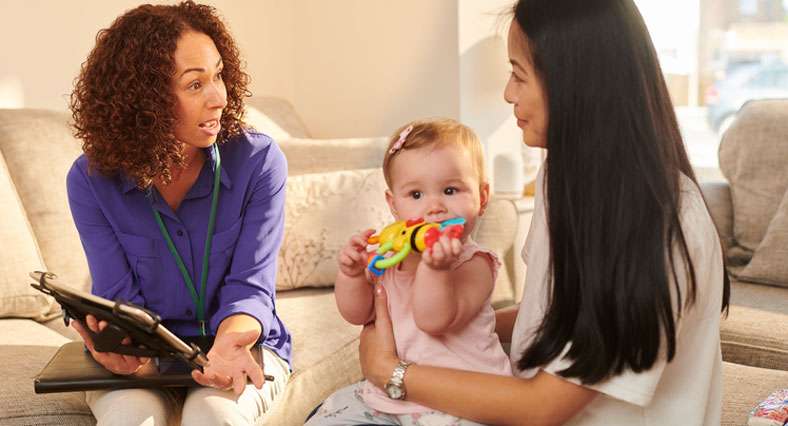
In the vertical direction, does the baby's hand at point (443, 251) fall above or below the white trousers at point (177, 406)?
above

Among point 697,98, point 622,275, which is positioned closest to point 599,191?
point 622,275

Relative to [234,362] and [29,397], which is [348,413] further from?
[29,397]

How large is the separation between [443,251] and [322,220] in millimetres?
1490

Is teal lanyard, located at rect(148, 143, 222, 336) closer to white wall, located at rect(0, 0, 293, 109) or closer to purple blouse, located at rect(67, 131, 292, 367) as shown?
purple blouse, located at rect(67, 131, 292, 367)

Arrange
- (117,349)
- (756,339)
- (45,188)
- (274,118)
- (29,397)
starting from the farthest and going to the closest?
1. (274,118)
2. (45,188)
3. (756,339)
4. (29,397)
5. (117,349)

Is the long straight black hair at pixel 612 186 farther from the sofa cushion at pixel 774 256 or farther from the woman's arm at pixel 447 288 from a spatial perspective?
the sofa cushion at pixel 774 256

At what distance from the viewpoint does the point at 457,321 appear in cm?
126

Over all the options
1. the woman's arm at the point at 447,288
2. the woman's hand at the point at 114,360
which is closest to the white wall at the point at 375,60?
the woman's hand at the point at 114,360

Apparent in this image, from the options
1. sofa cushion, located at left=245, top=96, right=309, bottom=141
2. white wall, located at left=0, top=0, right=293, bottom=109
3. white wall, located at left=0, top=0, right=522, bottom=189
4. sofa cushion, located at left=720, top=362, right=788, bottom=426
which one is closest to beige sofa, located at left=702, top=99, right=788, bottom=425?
sofa cushion, located at left=720, top=362, right=788, bottom=426

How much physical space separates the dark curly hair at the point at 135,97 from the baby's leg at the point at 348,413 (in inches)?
25.8

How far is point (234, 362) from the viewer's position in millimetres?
1591

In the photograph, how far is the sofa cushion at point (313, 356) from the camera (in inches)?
72.1

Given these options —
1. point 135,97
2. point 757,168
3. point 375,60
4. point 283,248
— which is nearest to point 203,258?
point 135,97

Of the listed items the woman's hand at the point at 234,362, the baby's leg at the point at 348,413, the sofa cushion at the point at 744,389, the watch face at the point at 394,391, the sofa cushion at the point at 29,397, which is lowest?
the sofa cushion at the point at 744,389
